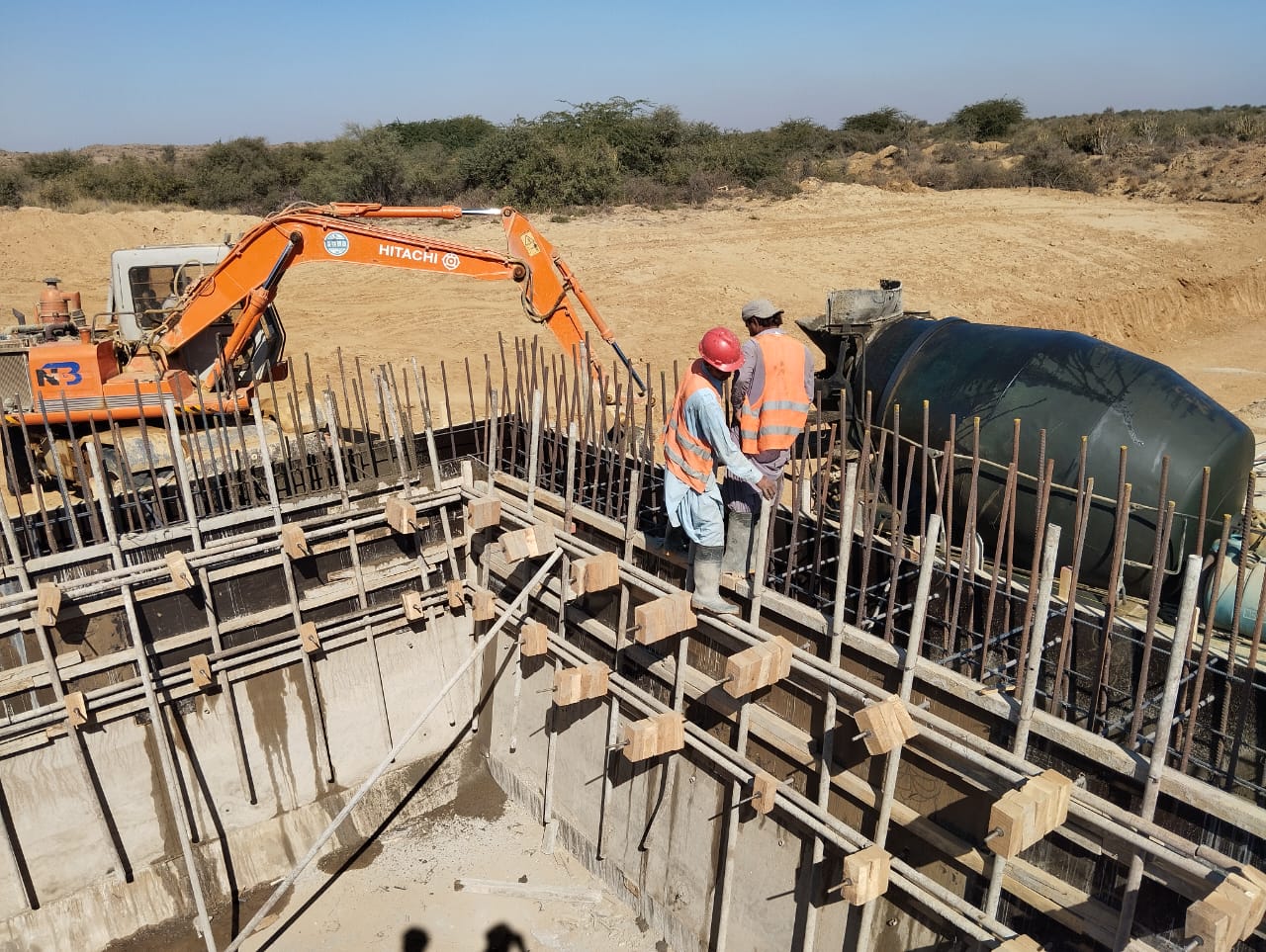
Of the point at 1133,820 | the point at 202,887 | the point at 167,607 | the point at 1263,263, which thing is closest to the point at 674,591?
the point at 1133,820

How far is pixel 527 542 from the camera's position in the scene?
19.7 feet

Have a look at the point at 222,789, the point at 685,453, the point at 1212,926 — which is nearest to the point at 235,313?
the point at 222,789

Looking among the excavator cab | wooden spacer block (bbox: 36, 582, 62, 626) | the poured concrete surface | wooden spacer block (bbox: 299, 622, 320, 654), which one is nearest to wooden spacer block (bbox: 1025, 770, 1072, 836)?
the poured concrete surface

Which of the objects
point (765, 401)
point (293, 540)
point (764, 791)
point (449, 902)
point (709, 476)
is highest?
point (765, 401)

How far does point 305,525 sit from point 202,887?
280cm

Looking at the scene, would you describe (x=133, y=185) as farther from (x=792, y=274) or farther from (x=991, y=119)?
(x=991, y=119)

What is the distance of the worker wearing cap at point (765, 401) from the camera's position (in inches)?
198

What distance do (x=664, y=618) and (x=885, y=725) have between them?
4.99ft

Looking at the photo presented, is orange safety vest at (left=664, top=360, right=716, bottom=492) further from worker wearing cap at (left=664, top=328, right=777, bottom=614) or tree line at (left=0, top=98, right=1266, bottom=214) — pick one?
tree line at (left=0, top=98, right=1266, bottom=214)

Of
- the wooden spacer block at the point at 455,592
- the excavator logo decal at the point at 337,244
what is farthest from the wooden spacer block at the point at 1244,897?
the excavator logo decal at the point at 337,244

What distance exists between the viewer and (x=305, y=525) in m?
6.76

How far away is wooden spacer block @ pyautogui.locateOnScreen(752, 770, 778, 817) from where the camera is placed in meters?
4.97

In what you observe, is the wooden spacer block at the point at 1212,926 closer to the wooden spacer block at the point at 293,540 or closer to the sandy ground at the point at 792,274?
the wooden spacer block at the point at 293,540

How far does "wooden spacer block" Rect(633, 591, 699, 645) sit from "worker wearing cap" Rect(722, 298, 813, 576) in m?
0.45
